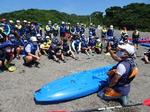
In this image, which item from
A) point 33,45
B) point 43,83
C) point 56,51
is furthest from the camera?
point 56,51

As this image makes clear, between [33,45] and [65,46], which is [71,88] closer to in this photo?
[33,45]

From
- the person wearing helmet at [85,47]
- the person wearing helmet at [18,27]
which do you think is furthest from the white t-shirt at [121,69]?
the person wearing helmet at [18,27]

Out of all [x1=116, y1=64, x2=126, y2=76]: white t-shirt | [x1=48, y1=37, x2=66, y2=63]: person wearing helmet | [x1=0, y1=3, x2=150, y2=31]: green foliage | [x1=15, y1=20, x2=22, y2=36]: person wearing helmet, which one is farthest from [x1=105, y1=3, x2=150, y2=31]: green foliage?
[x1=116, y1=64, x2=126, y2=76]: white t-shirt

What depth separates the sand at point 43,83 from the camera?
28.4ft

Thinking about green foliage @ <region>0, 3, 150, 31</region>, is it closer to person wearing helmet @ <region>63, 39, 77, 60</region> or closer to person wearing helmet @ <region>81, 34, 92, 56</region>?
person wearing helmet @ <region>81, 34, 92, 56</region>

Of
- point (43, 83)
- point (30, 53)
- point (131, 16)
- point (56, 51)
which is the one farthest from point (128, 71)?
point (131, 16)

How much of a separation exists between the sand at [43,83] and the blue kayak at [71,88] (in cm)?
17

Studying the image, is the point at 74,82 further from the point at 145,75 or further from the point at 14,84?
the point at 145,75

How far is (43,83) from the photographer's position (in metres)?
10.9

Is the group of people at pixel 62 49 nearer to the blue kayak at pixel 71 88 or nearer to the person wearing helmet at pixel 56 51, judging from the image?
the person wearing helmet at pixel 56 51

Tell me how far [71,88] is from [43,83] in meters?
1.75

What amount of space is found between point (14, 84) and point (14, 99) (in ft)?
5.16

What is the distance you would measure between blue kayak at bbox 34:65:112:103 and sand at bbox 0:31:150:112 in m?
0.17

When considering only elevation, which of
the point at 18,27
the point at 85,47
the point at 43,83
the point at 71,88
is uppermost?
the point at 18,27
